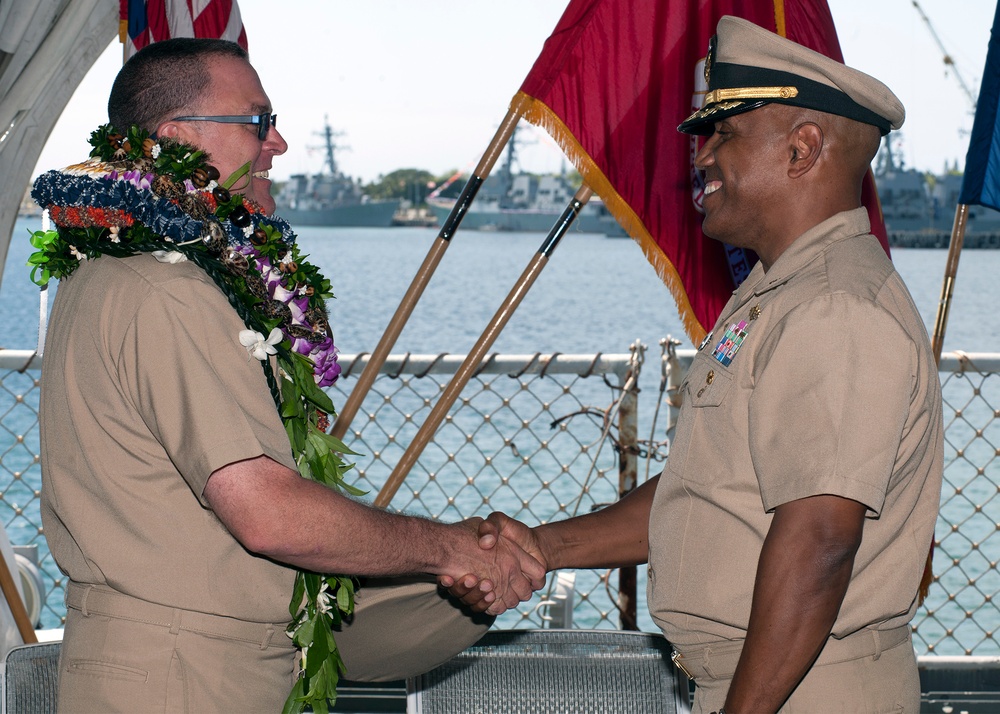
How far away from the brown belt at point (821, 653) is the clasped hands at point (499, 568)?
1.59ft

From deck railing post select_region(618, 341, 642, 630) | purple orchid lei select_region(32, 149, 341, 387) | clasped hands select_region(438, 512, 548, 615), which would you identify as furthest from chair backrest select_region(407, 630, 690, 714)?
deck railing post select_region(618, 341, 642, 630)

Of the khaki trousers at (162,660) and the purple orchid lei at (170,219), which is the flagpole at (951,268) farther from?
the khaki trousers at (162,660)

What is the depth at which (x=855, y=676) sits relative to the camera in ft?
5.25

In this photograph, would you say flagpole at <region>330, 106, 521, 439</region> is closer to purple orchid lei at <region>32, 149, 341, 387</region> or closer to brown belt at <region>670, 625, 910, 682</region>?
purple orchid lei at <region>32, 149, 341, 387</region>

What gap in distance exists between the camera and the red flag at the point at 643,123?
3.16 meters

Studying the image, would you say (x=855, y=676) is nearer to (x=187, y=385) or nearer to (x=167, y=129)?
(x=187, y=385)

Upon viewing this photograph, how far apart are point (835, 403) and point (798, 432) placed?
6 cm

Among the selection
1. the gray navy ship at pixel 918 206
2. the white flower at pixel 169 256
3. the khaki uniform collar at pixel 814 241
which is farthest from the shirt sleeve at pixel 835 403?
the gray navy ship at pixel 918 206

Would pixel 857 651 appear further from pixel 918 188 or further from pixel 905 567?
pixel 918 188

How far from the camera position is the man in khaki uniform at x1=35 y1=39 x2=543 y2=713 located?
1.62 metres

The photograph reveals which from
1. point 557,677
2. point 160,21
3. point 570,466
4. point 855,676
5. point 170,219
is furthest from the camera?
point 570,466

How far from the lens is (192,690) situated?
1671mm

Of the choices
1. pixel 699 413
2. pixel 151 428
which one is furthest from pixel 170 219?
pixel 699 413

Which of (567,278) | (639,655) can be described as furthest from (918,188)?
(639,655)
